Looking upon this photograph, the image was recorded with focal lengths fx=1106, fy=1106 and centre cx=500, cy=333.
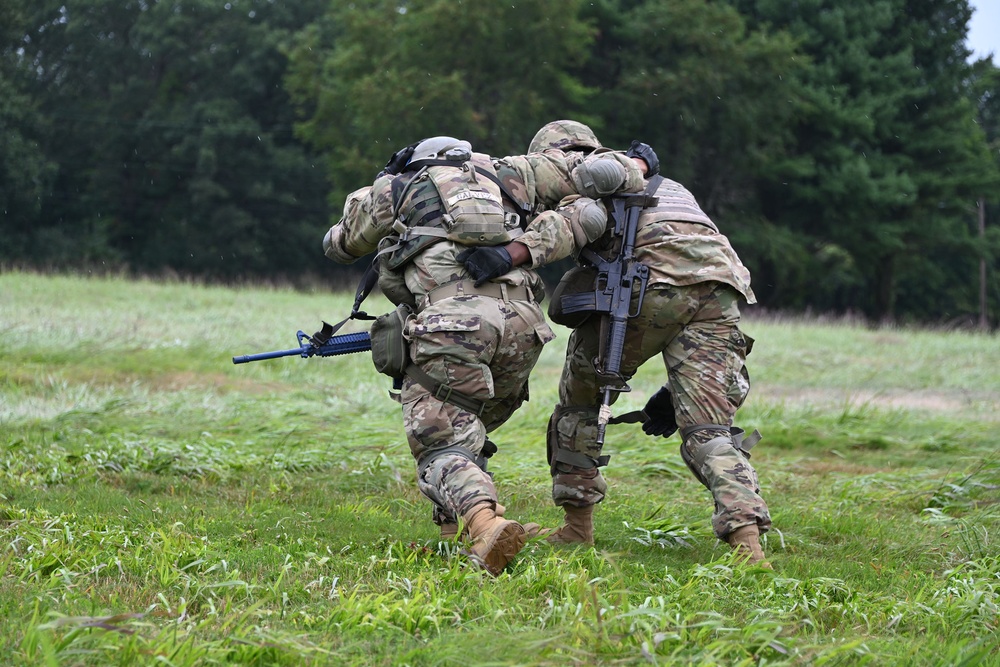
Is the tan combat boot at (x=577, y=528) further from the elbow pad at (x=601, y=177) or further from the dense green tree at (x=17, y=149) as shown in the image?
the dense green tree at (x=17, y=149)

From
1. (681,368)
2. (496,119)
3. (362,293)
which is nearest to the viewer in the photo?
(681,368)

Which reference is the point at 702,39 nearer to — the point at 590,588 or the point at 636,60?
the point at 636,60

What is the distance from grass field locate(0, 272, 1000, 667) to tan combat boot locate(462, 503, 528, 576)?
99mm

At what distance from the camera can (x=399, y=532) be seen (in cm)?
508

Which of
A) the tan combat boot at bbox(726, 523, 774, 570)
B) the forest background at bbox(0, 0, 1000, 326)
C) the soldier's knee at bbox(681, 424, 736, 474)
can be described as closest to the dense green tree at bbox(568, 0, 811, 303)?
the forest background at bbox(0, 0, 1000, 326)

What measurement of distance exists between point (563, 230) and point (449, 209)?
0.50 m

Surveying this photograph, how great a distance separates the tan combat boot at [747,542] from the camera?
14.5 ft

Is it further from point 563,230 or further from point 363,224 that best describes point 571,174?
point 363,224

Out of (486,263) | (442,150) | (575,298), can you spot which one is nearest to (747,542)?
(575,298)

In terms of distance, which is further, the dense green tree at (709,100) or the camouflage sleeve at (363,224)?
the dense green tree at (709,100)

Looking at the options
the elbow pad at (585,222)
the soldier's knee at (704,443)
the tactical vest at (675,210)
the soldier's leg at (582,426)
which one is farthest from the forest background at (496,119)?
the soldier's knee at (704,443)

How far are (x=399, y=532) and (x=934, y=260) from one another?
42.0m

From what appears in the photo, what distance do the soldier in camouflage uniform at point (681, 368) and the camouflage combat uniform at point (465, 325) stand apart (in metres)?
0.29

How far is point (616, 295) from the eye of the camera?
4.86 meters
